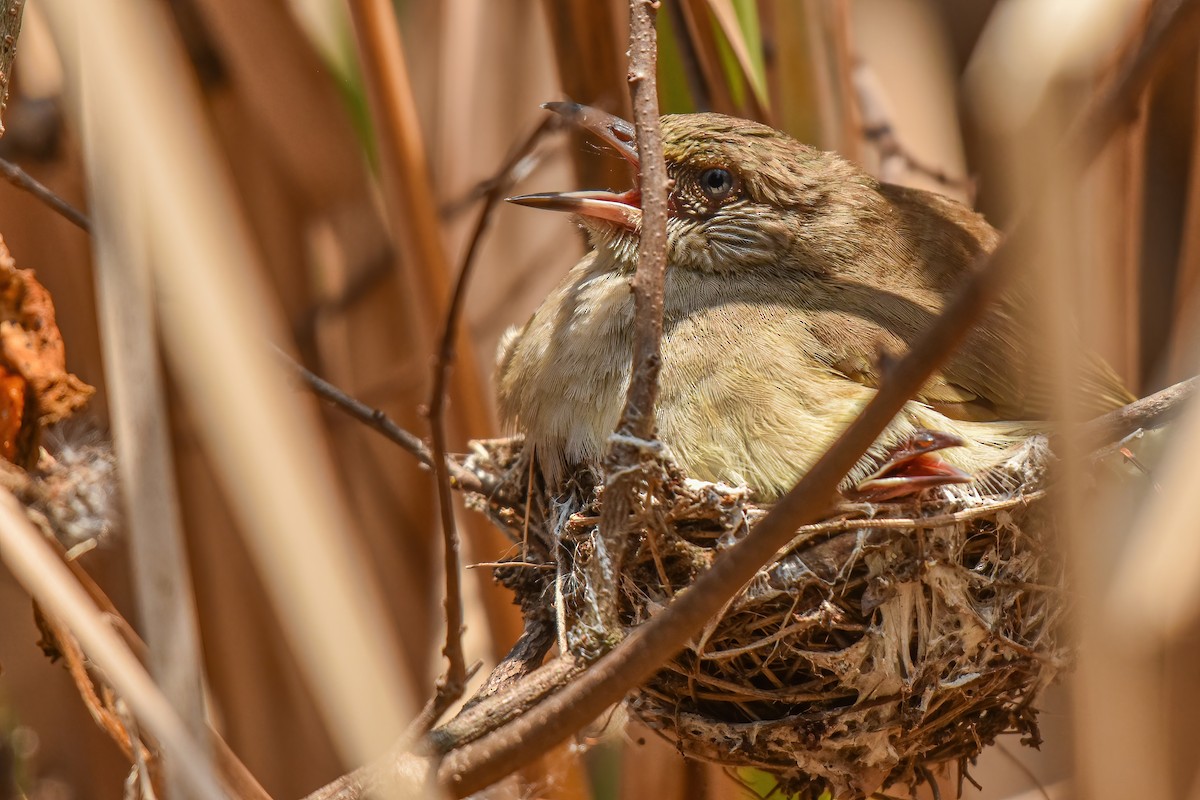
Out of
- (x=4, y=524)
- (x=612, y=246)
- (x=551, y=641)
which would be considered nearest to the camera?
(x=4, y=524)

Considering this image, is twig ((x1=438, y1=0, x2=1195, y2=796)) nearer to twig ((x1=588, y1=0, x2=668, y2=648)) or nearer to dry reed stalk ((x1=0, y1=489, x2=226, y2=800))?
twig ((x1=588, y1=0, x2=668, y2=648))

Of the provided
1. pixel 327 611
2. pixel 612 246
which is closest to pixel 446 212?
pixel 612 246

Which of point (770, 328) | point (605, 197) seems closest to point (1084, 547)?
point (770, 328)

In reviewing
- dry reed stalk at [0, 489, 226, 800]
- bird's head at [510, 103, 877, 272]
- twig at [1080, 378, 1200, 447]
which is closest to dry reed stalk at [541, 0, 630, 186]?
bird's head at [510, 103, 877, 272]

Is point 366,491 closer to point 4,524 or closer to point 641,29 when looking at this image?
point 4,524

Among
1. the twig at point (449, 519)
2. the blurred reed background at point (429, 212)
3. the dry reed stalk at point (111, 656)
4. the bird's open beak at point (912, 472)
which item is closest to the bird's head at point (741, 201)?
the blurred reed background at point (429, 212)

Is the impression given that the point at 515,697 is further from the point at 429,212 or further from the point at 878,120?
the point at 878,120
